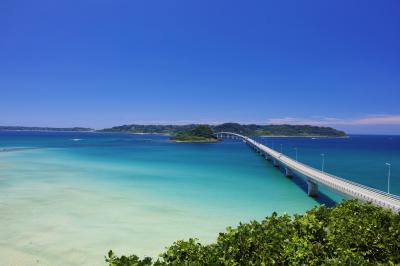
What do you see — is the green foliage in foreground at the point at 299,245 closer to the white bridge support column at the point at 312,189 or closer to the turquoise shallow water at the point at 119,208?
the turquoise shallow water at the point at 119,208

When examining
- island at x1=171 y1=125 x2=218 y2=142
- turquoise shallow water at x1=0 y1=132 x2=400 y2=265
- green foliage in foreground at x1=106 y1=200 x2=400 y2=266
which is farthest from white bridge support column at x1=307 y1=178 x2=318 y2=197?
island at x1=171 y1=125 x2=218 y2=142

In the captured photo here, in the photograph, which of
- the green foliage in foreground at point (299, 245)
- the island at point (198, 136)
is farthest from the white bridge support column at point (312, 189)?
the island at point (198, 136)

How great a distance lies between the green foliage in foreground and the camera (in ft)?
33.2

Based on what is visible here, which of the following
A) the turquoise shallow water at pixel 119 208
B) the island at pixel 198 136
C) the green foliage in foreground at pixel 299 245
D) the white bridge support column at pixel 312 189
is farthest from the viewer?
the island at pixel 198 136

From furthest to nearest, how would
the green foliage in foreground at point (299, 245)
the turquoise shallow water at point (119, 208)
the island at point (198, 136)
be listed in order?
the island at point (198, 136), the turquoise shallow water at point (119, 208), the green foliage in foreground at point (299, 245)

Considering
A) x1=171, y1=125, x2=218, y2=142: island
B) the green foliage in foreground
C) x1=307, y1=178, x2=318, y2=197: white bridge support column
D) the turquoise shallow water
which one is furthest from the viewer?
x1=171, y1=125, x2=218, y2=142: island

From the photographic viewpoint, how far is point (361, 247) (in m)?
12.3

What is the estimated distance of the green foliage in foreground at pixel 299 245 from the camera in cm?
1011

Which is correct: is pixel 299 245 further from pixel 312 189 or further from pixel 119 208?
pixel 312 189

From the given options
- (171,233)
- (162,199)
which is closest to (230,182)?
(162,199)

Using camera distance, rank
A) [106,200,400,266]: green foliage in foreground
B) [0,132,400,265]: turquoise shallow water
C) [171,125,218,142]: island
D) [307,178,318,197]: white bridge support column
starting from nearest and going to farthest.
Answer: [106,200,400,266]: green foliage in foreground, [0,132,400,265]: turquoise shallow water, [307,178,318,197]: white bridge support column, [171,125,218,142]: island

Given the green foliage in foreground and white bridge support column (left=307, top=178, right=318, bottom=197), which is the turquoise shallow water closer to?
white bridge support column (left=307, top=178, right=318, bottom=197)

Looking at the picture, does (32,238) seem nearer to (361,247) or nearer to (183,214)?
(183,214)

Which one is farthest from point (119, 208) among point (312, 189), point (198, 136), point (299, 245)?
point (198, 136)
